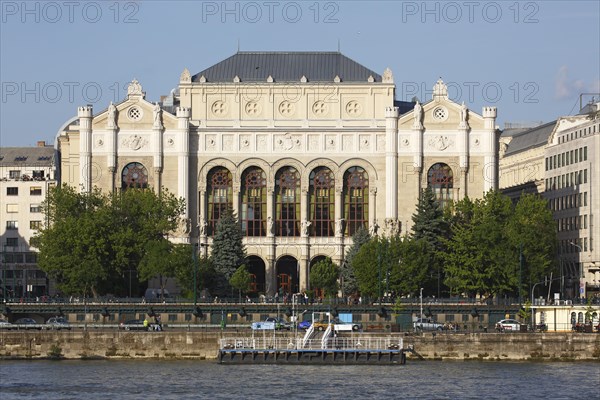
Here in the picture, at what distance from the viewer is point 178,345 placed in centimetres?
12538

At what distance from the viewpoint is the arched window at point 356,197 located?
606 ft

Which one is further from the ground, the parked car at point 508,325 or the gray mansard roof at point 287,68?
the gray mansard roof at point 287,68

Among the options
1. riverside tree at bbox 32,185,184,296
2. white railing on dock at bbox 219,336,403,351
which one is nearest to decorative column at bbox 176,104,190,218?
riverside tree at bbox 32,185,184,296

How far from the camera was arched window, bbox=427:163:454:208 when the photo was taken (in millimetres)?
183625

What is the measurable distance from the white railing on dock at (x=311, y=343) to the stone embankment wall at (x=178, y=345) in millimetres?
1601

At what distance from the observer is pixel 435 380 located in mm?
111312

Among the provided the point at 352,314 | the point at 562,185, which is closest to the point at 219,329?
the point at 352,314

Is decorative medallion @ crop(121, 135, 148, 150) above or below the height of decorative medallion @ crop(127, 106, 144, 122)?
below

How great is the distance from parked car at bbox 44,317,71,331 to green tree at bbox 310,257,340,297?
32096mm

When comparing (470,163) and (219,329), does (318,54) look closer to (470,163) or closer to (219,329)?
(470,163)

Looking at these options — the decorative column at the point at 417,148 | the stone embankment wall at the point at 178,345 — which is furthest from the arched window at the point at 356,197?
the stone embankment wall at the point at 178,345

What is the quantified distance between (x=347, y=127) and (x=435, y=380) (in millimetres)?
74334

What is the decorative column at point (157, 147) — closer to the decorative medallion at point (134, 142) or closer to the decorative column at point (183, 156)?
the decorative column at point (183, 156)

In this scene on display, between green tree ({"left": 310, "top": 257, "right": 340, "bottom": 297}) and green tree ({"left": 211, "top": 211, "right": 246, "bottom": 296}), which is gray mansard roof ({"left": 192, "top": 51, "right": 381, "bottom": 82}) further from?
green tree ({"left": 310, "top": 257, "right": 340, "bottom": 297})
